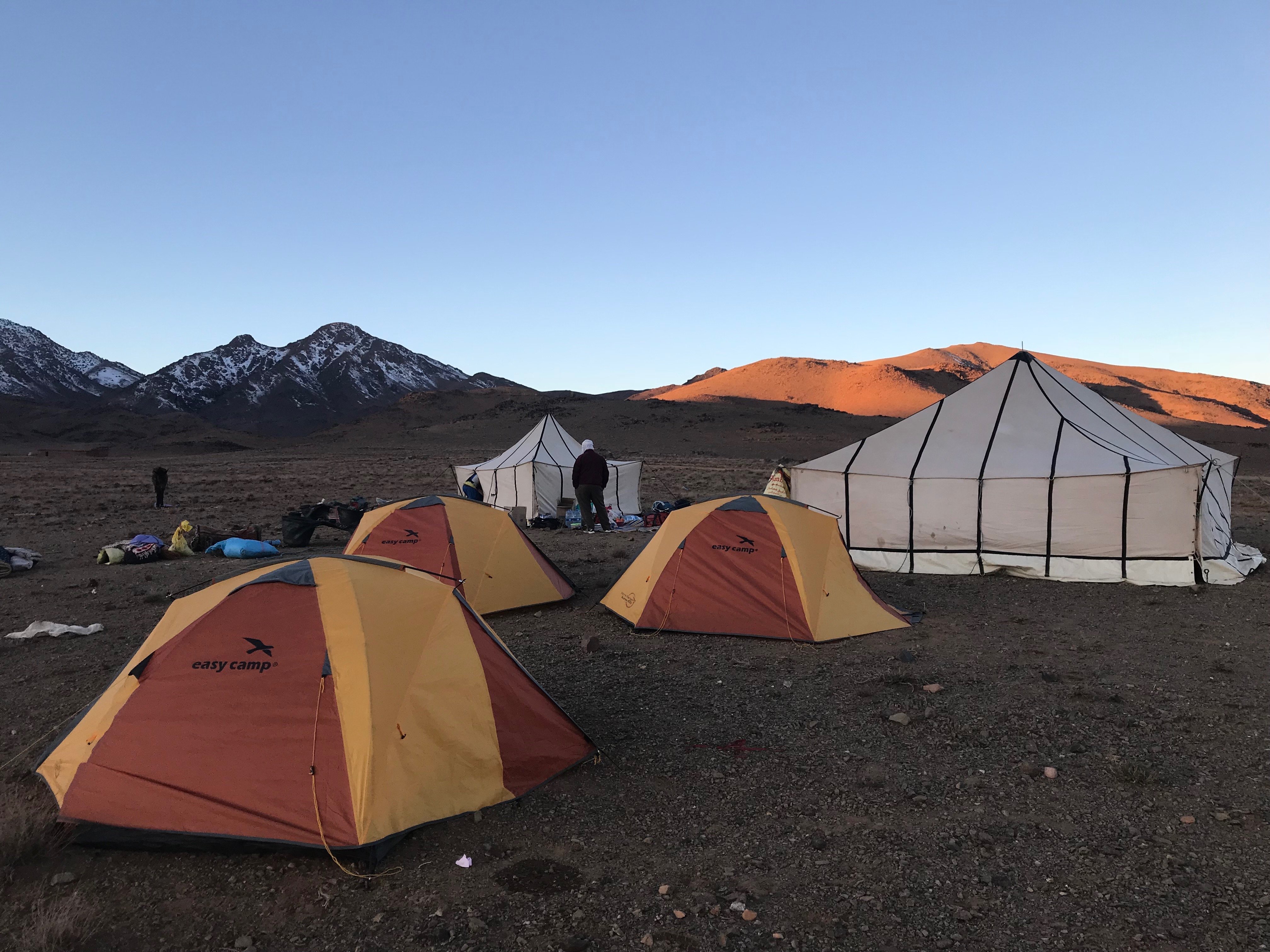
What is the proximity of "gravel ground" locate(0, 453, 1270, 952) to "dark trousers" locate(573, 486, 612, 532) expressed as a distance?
6.86 m

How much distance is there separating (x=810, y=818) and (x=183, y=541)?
12.3 metres

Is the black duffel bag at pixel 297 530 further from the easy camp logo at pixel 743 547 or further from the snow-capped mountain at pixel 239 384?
the snow-capped mountain at pixel 239 384

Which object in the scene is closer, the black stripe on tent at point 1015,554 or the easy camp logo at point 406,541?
the easy camp logo at point 406,541

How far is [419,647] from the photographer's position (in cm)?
454

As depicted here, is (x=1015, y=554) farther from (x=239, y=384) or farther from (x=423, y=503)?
(x=239, y=384)

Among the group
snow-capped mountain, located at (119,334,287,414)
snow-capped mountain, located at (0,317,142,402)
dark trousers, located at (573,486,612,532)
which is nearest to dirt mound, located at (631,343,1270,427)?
dark trousers, located at (573,486,612,532)

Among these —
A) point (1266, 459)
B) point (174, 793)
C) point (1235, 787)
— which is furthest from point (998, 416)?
point (1266, 459)

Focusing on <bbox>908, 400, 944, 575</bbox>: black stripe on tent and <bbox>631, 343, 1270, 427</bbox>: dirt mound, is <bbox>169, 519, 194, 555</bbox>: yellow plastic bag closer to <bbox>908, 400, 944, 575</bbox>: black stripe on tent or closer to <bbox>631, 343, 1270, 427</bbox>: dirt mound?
<bbox>908, 400, 944, 575</bbox>: black stripe on tent

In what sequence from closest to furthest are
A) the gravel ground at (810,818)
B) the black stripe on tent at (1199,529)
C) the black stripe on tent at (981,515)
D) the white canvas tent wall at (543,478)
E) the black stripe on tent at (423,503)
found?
the gravel ground at (810,818) → the black stripe on tent at (423,503) → the black stripe on tent at (1199,529) → the black stripe on tent at (981,515) → the white canvas tent wall at (543,478)

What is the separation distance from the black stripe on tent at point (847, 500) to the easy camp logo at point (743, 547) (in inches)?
179

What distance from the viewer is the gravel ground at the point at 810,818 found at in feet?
10.9

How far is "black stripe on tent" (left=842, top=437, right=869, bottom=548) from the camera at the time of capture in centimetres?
1182

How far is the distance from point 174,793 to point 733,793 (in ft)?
9.90

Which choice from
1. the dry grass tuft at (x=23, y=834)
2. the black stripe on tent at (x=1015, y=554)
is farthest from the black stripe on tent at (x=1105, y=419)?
the dry grass tuft at (x=23, y=834)
